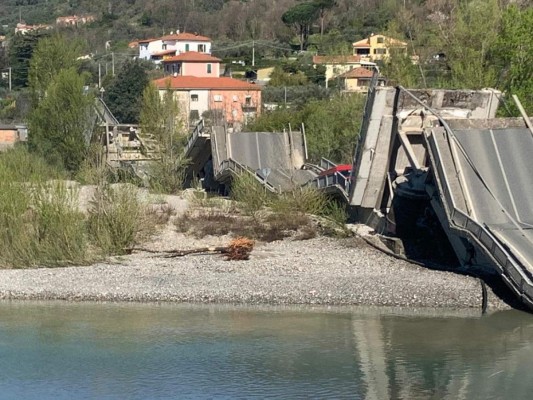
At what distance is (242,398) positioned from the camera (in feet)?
47.6

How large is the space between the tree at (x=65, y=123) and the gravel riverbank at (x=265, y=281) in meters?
21.3

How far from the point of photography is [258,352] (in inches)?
657

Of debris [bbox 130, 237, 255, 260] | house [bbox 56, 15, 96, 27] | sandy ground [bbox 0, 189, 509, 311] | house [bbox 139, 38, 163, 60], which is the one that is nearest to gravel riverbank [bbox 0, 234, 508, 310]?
sandy ground [bbox 0, 189, 509, 311]

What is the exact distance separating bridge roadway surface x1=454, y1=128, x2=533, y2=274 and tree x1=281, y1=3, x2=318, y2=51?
77876 mm

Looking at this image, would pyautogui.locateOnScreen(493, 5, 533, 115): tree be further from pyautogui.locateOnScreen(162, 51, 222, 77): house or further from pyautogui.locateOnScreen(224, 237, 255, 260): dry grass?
Answer: pyautogui.locateOnScreen(162, 51, 222, 77): house

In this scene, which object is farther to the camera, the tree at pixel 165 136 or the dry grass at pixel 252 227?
the tree at pixel 165 136

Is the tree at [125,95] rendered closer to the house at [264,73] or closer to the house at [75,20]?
the house at [264,73]

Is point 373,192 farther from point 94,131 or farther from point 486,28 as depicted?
point 94,131

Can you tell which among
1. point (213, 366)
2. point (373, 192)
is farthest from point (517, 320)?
point (373, 192)

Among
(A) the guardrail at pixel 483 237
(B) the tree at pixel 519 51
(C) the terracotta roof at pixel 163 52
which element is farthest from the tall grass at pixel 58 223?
(C) the terracotta roof at pixel 163 52

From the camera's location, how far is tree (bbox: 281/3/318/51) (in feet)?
327

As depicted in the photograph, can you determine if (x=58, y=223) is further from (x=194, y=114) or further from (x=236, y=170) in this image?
(x=194, y=114)

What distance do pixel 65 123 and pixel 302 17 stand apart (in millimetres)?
59083

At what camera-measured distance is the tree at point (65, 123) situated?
1729 inches
